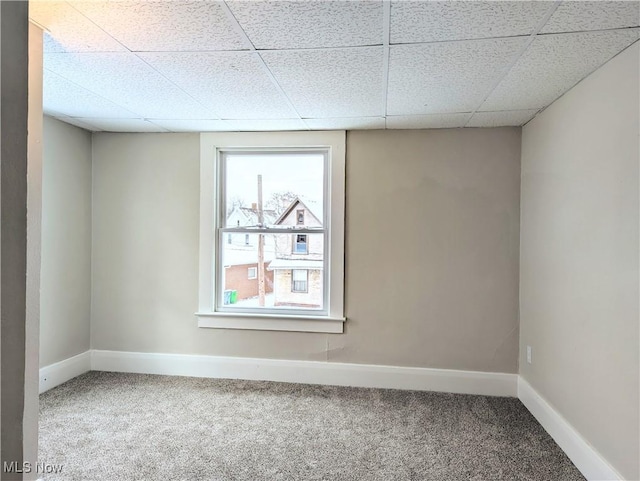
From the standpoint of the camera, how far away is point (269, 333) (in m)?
3.32

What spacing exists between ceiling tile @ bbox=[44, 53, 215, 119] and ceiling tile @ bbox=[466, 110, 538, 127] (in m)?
2.05

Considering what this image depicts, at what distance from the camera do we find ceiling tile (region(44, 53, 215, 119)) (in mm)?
1937

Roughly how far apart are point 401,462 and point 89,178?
3.50 meters

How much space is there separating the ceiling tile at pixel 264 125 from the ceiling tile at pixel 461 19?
145cm

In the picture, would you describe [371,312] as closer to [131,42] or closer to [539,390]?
[539,390]

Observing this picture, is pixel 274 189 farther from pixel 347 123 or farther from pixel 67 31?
pixel 67 31

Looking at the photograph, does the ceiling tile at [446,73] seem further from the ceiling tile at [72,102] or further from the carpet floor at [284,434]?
the carpet floor at [284,434]

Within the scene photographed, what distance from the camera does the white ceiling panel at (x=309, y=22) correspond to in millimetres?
1449

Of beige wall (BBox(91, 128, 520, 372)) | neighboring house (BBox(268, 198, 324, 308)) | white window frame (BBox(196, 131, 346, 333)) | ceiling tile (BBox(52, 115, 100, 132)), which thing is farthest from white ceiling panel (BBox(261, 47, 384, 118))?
ceiling tile (BBox(52, 115, 100, 132))

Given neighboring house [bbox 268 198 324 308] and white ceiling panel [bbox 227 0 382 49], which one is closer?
white ceiling panel [bbox 227 0 382 49]

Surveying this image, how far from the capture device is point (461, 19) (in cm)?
151

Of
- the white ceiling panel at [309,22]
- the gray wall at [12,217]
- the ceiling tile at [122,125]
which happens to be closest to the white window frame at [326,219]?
the ceiling tile at [122,125]

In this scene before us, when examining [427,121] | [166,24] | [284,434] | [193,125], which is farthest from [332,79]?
[284,434]

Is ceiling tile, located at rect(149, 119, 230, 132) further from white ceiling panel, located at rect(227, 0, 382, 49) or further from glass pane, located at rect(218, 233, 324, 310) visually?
white ceiling panel, located at rect(227, 0, 382, 49)
